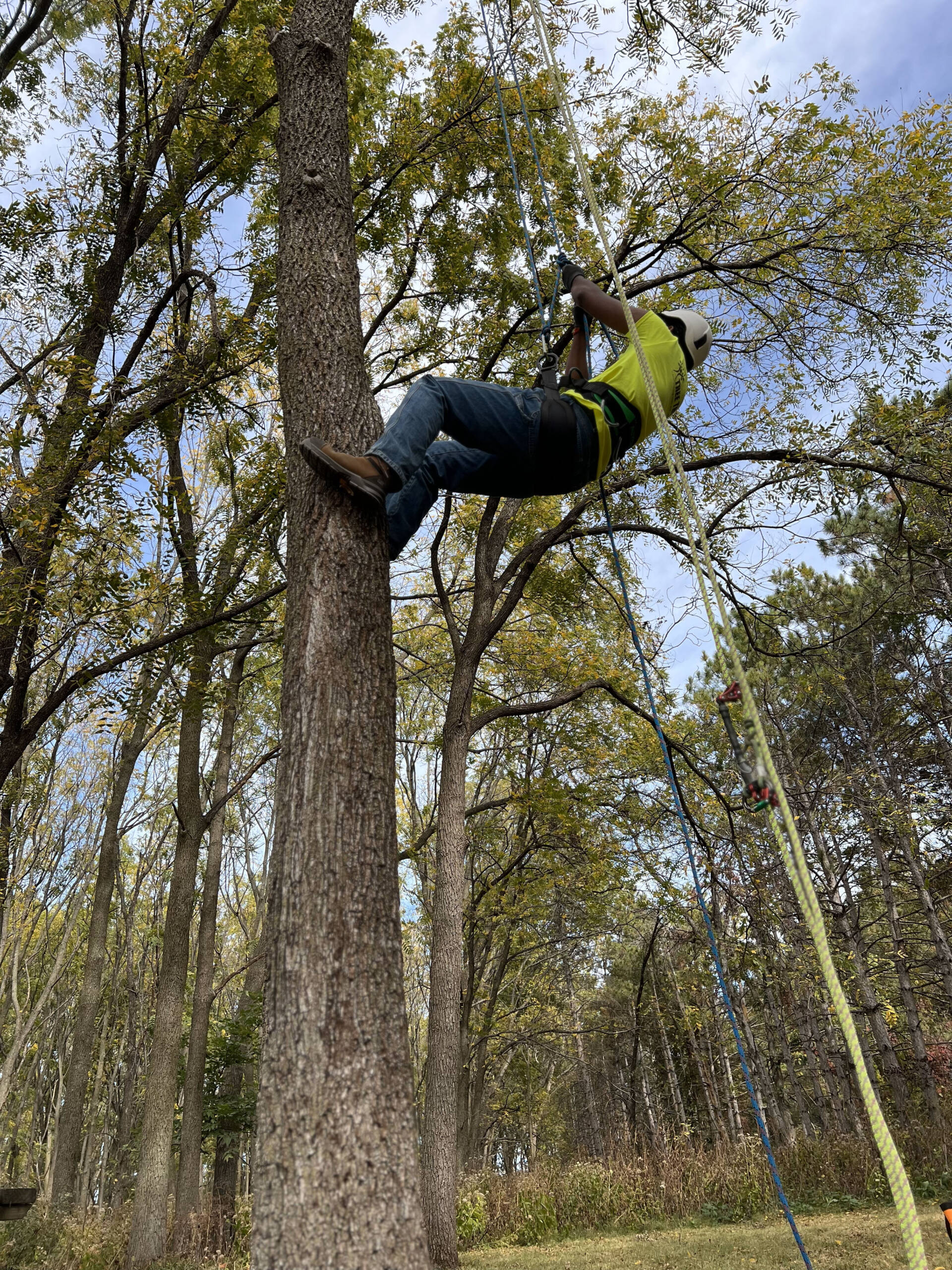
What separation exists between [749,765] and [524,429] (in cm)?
160

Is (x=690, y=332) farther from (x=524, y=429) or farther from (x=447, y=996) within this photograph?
(x=447, y=996)

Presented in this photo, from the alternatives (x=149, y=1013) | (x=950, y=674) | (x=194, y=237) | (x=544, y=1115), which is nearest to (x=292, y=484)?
(x=194, y=237)

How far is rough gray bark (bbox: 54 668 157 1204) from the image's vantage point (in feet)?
37.1

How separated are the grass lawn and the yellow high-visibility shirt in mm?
6793

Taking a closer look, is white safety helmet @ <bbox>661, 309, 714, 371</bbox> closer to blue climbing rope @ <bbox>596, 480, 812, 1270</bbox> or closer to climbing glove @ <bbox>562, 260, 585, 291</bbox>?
climbing glove @ <bbox>562, 260, 585, 291</bbox>

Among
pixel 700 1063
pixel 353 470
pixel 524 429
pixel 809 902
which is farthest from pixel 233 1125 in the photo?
pixel 809 902

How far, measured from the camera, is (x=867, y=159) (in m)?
6.82

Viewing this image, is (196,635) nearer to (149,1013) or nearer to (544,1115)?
(149,1013)

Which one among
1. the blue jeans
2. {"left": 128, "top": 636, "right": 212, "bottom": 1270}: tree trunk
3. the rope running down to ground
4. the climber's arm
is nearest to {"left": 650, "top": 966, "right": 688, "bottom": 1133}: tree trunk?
{"left": 128, "top": 636, "right": 212, "bottom": 1270}: tree trunk

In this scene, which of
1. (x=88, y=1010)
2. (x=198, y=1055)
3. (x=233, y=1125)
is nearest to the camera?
(x=198, y=1055)

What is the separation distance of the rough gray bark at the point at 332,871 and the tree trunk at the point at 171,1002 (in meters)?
5.13

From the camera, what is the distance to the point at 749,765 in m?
1.90

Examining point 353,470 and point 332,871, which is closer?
point 332,871

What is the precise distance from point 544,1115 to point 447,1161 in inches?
873
